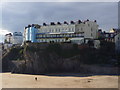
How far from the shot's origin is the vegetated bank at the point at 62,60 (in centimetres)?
3396

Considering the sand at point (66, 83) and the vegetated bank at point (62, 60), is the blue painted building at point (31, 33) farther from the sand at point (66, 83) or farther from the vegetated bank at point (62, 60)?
the sand at point (66, 83)

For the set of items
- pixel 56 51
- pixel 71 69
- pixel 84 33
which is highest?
pixel 84 33

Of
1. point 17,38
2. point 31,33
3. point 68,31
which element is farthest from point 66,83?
point 17,38

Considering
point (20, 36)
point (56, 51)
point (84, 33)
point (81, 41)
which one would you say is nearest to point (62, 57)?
point (56, 51)

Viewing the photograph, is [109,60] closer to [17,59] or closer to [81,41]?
[81,41]

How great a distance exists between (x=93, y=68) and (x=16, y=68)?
14059 millimetres

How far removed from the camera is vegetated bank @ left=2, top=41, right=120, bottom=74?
111 ft

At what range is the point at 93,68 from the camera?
3297cm

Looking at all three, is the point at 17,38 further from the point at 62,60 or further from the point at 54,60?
the point at 62,60

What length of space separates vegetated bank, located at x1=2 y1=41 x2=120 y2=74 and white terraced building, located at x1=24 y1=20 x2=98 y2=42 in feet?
27.8

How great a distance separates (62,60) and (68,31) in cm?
1420

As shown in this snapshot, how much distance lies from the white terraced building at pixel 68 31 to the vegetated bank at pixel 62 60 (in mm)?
8472

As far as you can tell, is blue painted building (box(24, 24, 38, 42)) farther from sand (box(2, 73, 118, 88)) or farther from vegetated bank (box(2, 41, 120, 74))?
sand (box(2, 73, 118, 88))

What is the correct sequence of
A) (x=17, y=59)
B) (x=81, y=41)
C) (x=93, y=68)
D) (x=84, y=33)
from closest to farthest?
(x=93, y=68), (x=17, y=59), (x=81, y=41), (x=84, y=33)
